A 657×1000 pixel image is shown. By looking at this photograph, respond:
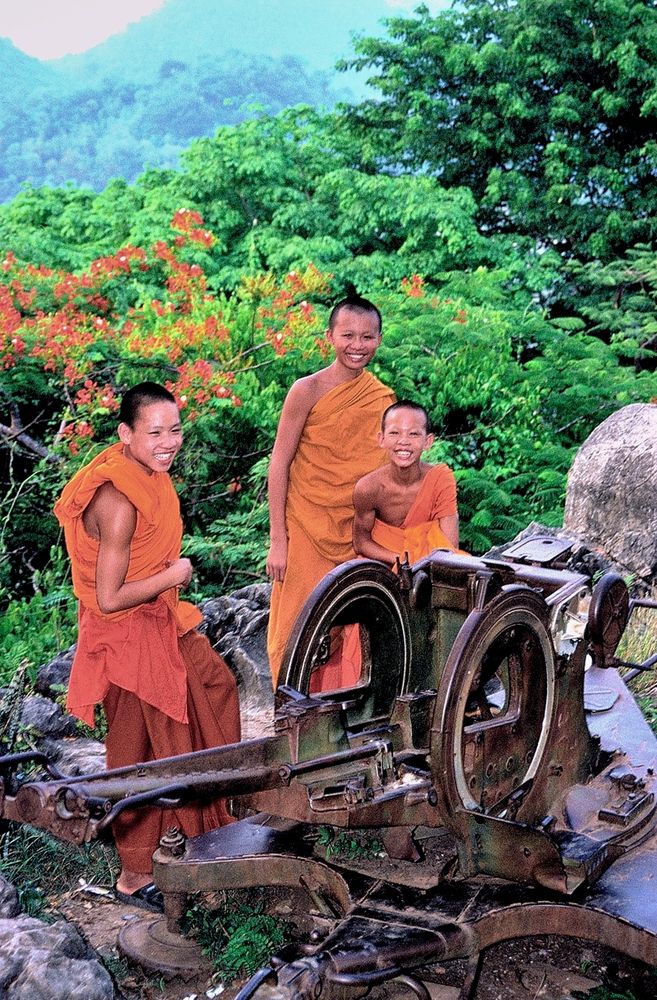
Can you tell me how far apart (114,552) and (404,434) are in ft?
4.83

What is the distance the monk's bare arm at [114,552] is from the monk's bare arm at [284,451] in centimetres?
122

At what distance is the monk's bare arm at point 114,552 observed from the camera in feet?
14.1

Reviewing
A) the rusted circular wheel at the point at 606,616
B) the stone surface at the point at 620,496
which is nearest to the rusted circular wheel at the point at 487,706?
the rusted circular wheel at the point at 606,616

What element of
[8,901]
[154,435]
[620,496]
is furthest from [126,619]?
[620,496]

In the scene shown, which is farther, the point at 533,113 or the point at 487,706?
the point at 533,113

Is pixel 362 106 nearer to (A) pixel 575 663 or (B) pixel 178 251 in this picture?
(B) pixel 178 251

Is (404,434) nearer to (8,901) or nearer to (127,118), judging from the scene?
(8,901)

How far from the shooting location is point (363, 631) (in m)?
4.12

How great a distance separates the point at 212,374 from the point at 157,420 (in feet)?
10.8

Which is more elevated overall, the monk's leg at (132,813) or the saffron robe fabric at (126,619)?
the saffron robe fabric at (126,619)

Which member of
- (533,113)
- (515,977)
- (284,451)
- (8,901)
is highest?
(533,113)

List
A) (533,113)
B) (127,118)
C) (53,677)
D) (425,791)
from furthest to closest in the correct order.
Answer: (127,118) → (533,113) → (53,677) → (425,791)

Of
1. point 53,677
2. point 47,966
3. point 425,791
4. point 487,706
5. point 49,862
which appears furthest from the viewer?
point 53,677

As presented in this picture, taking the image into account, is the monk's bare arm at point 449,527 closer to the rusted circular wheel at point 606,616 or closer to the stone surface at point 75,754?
the rusted circular wheel at point 606,616
